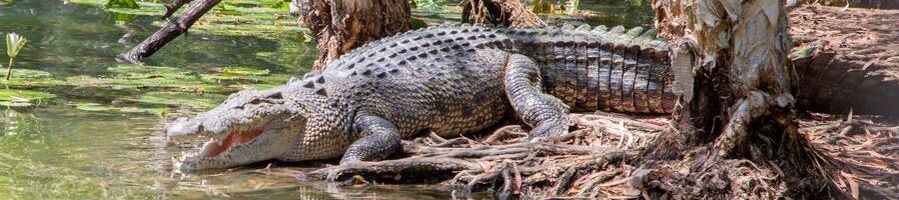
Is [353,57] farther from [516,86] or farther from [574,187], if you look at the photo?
[574,187]

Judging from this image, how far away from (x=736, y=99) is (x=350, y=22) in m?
3.52

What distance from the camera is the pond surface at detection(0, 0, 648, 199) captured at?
5.59 metres

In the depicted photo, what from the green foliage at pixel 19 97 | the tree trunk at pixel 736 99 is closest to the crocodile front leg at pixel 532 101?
the tree trunk at pixel 736 99

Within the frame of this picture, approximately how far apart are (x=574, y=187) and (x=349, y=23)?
3006 mm

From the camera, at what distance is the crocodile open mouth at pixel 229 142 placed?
20.7ft

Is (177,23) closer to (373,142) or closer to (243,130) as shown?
(243,130)

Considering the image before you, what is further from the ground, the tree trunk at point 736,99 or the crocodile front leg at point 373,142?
the tree trunk at point 736,99

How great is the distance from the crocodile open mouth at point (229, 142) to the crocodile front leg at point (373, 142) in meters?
0.46

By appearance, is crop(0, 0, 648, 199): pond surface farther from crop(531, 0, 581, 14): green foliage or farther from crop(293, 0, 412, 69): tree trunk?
crop(531, 0, 581, 14): green foliage

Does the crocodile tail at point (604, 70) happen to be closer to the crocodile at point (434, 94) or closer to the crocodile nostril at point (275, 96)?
the crocodile at point (434, 94)

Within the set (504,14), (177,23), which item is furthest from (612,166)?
(177,23)

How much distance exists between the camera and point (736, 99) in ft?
16.9

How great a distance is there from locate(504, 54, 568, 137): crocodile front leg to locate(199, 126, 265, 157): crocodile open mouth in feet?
4.50

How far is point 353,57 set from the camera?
728cm
